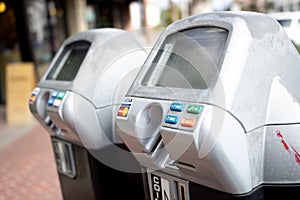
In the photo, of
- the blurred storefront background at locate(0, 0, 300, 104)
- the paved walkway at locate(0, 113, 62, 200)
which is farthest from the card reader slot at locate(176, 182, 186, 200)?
the blurred storefront background at locate(0, 0, 300, 104)

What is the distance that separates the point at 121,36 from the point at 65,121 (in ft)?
1.96

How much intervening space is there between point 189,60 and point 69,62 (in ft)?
3.35

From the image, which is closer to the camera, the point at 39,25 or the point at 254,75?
the point at 254,75

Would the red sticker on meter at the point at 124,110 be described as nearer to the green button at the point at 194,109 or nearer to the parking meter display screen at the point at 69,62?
the green button at the point at 194,109

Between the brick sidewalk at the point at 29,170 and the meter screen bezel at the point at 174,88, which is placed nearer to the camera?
the meter screen bezel at the point at 174,88

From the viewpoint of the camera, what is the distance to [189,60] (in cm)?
156

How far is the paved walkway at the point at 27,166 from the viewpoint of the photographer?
3.62 metres

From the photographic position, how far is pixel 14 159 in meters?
4.60

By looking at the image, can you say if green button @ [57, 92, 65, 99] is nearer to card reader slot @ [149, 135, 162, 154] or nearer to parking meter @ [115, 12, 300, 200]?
parking meter @ [115, 12, 300, 200]

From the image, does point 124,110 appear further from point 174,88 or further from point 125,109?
point 174,88

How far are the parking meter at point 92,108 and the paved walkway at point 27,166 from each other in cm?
139

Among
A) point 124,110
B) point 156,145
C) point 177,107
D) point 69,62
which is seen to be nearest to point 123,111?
point 124,110

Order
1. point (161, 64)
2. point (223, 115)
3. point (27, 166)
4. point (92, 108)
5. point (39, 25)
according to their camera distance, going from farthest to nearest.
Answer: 1. point (39, 25)
2. point (27, 166)
3. point (92, 108)
4. point (161, 64)
5. point (223, 115)

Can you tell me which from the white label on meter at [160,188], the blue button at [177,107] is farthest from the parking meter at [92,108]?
the blue button at [177,107]
